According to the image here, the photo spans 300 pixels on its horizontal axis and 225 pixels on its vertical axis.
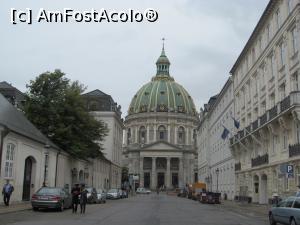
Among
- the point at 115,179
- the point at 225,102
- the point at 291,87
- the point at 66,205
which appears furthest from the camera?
the point at 115,179

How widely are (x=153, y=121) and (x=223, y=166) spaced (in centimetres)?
8886

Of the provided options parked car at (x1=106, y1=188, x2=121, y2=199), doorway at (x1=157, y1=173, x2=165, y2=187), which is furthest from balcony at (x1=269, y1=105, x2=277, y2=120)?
doorway at (x1=157, y1=173, x2=165, y2=187)

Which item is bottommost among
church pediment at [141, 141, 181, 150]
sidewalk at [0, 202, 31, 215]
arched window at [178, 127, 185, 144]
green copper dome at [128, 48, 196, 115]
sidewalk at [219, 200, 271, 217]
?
sidewalk at [219, 200, 271, 217]

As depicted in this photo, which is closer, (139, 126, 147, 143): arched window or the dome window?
(139, 126, 147, 143): arched window

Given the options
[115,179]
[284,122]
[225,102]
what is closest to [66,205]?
[284,122]

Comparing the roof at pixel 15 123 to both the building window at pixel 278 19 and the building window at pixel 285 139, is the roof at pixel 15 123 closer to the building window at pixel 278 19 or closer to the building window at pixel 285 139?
the building window at pixel 285 139

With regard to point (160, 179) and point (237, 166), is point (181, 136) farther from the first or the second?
point (237, 166)

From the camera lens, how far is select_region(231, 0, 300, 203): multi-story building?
32.2 m

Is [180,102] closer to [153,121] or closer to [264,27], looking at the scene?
[153,121]

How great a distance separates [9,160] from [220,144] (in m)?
42.3

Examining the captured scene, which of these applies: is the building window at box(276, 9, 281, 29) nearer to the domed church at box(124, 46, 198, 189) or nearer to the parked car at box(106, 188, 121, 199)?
the parked car at box(106, 188, 121, 199)

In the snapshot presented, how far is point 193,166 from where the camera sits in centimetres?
14712

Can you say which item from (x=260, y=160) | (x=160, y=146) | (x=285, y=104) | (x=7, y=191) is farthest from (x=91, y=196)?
(x=160, y=146)

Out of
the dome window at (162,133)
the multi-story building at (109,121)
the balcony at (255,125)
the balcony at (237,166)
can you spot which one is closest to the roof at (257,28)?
the balcony at (255,125)
